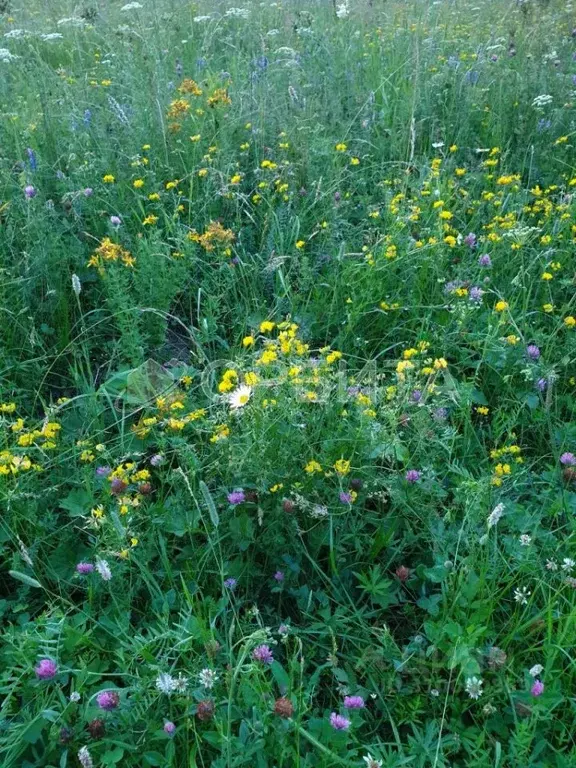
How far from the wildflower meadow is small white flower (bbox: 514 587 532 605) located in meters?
0.01

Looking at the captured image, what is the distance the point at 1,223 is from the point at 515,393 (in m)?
2.09

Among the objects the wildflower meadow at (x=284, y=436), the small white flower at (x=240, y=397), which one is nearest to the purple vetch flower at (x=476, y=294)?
the wildflower meadow at (x=284, y=436)

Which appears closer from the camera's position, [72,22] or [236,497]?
[236,497]

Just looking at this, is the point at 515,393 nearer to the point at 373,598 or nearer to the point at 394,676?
the point at 373,598

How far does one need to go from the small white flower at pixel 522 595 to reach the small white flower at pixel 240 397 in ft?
2.69

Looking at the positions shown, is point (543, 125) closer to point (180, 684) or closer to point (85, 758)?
point (180, 684)

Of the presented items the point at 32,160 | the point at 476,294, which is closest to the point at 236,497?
the point at 476,294

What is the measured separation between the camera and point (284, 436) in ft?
6.21

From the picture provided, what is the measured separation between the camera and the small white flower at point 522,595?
169 cm

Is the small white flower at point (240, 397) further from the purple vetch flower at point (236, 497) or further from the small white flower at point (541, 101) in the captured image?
the small white flower at point (541, 101)

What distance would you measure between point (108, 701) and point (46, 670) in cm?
16

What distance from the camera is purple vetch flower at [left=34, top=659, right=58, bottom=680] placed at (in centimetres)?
151

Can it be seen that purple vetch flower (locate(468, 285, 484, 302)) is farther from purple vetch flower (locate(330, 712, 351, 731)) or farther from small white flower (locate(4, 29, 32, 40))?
small white flower (locate(4, 29, 32, 40))

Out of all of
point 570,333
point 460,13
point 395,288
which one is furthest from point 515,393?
point 460,13
